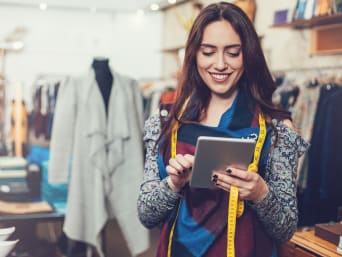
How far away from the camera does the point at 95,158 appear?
304cm

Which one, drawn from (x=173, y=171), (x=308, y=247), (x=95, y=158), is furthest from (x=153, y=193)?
(x=95, y=158)

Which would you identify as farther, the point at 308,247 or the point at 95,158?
the point at 95,158

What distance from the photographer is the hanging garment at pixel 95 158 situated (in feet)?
10.0

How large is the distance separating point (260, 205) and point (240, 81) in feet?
1.13

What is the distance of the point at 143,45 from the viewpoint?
784cm

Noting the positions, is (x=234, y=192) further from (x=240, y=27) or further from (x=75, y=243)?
(x=75, y=243)

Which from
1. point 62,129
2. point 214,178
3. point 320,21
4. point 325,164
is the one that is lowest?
point 325,164

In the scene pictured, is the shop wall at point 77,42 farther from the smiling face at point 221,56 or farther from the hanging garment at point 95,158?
the smiling face at point 221,56

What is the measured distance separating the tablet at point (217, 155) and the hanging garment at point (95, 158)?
6.45ft

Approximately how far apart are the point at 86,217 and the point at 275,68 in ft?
7.81

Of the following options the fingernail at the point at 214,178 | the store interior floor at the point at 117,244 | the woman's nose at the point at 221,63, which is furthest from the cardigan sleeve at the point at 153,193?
the store interior floor at the point at 117,244

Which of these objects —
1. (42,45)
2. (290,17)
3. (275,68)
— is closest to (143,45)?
(42,45)

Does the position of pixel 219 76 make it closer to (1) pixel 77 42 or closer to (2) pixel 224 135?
(2) pixel 224 135

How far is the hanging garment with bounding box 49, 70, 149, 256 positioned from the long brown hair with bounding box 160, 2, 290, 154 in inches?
70.9
